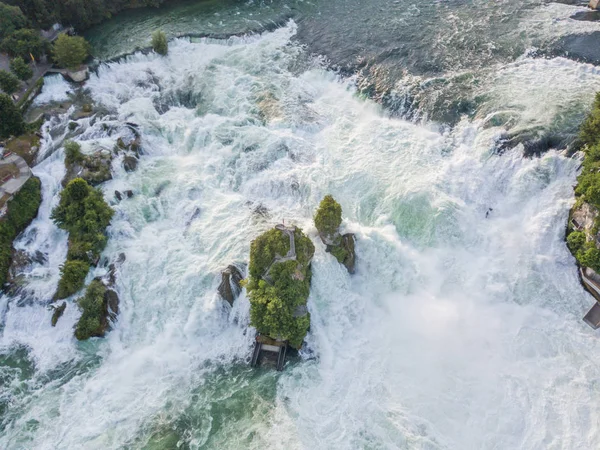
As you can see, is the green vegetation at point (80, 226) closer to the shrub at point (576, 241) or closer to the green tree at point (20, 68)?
the green tree at point (20, 68)

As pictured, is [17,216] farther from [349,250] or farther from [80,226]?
[349,250]

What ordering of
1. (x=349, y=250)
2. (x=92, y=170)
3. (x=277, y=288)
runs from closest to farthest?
(x=277, y=288) < (x=349, y=250) < (x=92, y=170)

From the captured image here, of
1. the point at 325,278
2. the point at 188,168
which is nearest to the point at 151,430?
the point at 325,278

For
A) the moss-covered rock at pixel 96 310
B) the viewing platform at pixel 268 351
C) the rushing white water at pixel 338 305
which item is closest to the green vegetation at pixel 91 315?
the moss-covered rock at pixel 96 310

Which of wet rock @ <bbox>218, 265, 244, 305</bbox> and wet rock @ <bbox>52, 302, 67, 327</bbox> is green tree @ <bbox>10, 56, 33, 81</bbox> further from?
wet rock @ <bbox>218, 265, 244, 305</bbox>

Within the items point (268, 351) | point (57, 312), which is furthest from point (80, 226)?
point (268, 351)

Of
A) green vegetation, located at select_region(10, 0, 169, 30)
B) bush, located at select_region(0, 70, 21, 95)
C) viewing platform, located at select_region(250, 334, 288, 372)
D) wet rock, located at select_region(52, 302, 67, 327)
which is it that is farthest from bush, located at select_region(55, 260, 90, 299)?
green vegetation, located at select_region(10, 0, 169, 30)
